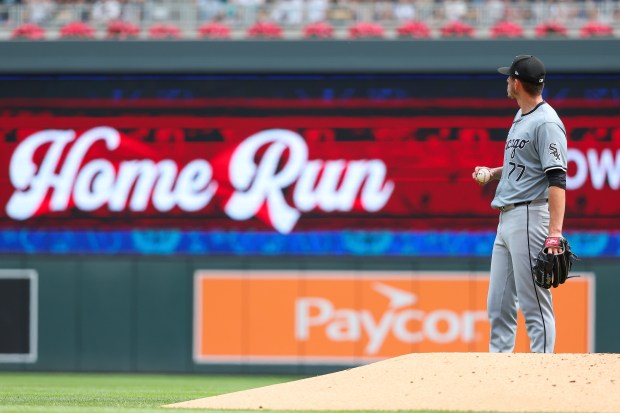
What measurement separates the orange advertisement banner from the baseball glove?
489 centimetres

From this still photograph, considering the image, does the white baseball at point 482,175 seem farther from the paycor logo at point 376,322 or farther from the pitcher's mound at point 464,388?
the paycor logo at point 376,322

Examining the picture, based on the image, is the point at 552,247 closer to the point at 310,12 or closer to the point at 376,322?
the point at 376,322

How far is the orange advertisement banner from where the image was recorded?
11.4m

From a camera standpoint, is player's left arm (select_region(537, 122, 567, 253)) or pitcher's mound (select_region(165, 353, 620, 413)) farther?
player's left arm (select_region(537, 122, 567, 253))

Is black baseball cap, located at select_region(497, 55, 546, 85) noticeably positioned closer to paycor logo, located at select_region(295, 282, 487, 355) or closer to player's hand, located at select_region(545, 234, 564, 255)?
player's hand, located at select_region(545, 234, 564, 255)

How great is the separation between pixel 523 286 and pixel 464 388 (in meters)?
0.84

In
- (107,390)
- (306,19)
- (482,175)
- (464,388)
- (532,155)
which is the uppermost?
(306,19)

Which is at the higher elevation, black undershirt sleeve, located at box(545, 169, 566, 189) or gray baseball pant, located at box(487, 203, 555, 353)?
black undershirt sleeve, located at box(545, 169, 566, 189)

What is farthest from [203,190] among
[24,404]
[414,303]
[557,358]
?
[557,358]

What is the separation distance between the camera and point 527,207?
6.76 metres

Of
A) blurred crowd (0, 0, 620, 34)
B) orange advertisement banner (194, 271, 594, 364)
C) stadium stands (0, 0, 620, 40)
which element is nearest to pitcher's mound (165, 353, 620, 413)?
orange advertisement banner (194, 271, 594, 364)

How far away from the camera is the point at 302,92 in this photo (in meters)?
11.8

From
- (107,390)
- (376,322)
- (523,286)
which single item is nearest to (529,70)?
(523,286)

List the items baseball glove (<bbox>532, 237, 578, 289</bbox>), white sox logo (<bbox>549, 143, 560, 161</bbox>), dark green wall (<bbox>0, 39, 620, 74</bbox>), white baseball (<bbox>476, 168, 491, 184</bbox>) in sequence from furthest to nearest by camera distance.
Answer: dark green wall (<bbox>0, 39, 620, 74</bbox>)
white baseball (<bbox>476, 168, 491, 184</bbox>)
white sox logo (<bbox>549, 143, 560, 161</bbox>)
baseball glove (<bbox>532, 237, 578, 289</bbox>)
